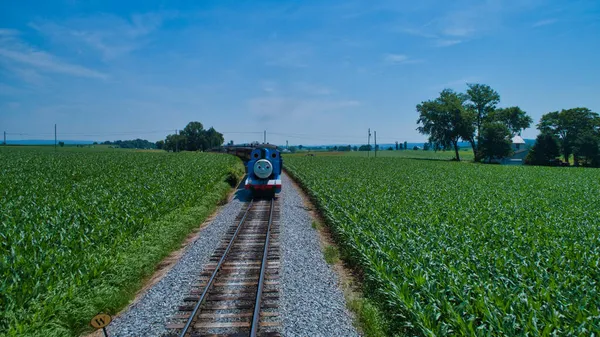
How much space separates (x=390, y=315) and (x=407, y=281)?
811mm

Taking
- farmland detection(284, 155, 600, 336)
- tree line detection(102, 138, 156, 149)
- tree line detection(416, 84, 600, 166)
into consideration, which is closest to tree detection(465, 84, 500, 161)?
tree line detection(416, 84, 600, 166)

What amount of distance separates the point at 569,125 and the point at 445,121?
23795 mm

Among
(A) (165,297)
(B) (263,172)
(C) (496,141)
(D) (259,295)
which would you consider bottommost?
(A) (165,297)

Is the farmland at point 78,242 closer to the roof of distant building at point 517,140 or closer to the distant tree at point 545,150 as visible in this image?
the distant tree at point 545,150

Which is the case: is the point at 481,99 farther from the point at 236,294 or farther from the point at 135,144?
the point at 135,144

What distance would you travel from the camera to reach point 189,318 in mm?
6480

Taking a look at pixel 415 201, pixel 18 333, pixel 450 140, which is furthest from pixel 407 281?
pixel 450 140

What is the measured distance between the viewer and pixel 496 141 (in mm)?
62062

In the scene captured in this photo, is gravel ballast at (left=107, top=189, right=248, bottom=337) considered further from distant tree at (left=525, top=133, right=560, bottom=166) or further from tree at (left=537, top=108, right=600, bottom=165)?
tree at (left=537, top=108, right=600, bottom=165)

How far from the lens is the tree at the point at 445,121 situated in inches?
2562

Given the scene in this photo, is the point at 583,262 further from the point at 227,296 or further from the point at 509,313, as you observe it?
the point at 227,296

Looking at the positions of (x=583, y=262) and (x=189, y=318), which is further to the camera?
(x=583, y=262)

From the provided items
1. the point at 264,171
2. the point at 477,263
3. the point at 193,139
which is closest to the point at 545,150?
the point at 264,171

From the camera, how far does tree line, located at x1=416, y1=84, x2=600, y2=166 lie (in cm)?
5862
